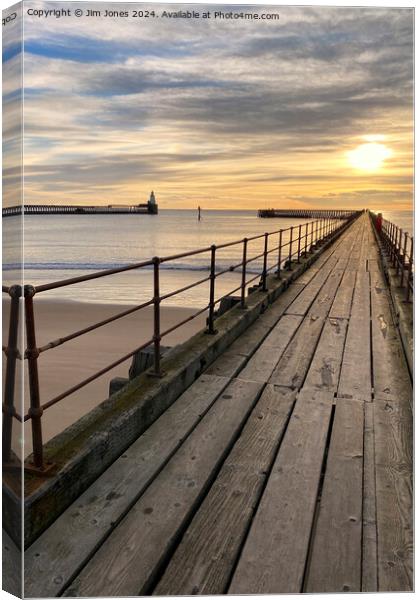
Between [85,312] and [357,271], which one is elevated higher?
[357,271]

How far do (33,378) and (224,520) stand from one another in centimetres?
117

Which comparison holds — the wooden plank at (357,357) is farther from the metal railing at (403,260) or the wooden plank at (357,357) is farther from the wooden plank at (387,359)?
the metal railing at (403,260)

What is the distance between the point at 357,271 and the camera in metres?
12.0

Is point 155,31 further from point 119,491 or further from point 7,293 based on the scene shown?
point 119,491

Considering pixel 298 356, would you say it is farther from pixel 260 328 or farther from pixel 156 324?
pixel 156 324

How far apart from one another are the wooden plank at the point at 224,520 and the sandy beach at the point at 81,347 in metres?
0.92

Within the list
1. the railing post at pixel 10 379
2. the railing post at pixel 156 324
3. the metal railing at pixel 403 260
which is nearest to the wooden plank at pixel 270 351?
the railing post at pixel 156 324

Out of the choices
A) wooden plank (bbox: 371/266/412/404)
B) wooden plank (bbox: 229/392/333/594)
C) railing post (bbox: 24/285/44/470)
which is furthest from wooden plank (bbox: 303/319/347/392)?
railing post (bbox: 24/285/44/470)

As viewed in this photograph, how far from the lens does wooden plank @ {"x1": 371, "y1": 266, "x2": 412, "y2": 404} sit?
4293 mm

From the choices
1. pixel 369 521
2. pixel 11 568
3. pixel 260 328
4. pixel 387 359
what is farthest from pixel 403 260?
pixel 11 568

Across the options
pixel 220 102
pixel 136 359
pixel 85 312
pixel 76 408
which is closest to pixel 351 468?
pixel 136 359

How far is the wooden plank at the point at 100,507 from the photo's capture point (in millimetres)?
2020

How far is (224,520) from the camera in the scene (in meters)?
2.39

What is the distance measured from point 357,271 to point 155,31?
408 inches
